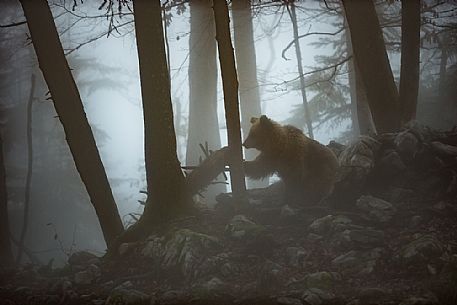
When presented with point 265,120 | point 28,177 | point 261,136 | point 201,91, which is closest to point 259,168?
point 261,136

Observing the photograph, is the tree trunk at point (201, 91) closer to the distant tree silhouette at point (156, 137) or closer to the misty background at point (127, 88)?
the misty background at point (127, 88)

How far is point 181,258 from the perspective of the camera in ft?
10.00

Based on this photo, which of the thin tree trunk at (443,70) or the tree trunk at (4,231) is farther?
the tree trunk at (4,231)

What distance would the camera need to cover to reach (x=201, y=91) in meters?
4.83

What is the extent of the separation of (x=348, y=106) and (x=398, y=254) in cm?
226

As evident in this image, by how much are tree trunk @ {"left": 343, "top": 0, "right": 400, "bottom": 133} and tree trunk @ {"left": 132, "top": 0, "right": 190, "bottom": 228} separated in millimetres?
2199

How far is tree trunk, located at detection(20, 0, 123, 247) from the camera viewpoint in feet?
12.0

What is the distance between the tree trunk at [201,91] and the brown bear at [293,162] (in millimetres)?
866

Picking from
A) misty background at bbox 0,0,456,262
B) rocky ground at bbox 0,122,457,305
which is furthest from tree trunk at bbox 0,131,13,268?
rocky ground at bbox 0,122,457,305

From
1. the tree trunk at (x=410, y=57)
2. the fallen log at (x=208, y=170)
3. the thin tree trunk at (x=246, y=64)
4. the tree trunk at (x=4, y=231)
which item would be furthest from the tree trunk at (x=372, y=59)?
the tree trunk at (x=4, y=231)

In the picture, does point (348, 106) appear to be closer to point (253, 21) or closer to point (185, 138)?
point (253, 21)

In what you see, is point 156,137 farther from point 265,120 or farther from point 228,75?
point 265,120

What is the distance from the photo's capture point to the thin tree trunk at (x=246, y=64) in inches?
184

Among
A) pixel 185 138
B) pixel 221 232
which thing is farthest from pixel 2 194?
pixel 221 232
